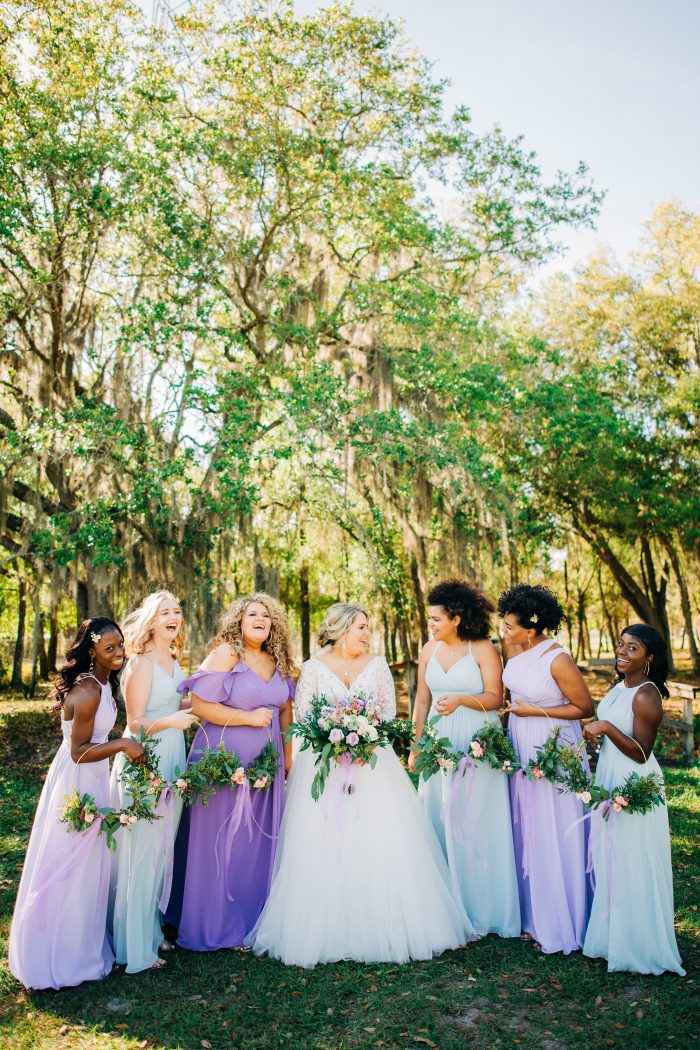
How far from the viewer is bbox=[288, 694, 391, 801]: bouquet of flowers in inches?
177

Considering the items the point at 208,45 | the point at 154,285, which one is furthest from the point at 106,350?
the point at 208,45

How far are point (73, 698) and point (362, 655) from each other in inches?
69.7

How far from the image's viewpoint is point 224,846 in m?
4.85

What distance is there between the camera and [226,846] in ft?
15.9

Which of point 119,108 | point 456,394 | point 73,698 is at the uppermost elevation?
point 119,108

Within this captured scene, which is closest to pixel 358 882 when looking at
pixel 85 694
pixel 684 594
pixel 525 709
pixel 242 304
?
pixel 525 709

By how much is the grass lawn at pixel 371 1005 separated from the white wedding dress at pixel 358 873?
106mm

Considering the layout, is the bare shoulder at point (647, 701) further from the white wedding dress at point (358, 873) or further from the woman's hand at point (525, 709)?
the white wedding dress at point (358, 873)

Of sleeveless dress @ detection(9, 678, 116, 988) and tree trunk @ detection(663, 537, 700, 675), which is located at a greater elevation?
tree trunk @ detection(663, 537, 700, 675)

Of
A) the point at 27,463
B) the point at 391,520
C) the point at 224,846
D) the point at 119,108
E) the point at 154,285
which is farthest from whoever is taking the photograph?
the point at 391,520

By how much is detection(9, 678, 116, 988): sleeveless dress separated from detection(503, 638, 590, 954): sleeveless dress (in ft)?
8.40

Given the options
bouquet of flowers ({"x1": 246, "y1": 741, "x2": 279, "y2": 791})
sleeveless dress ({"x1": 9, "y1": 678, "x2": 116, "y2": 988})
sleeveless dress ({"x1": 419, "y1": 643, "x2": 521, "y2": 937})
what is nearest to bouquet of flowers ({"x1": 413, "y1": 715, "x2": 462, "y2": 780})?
sleeveless dress ({"x1": 419, "y1": 643, "x2": 521, "y2": 937})

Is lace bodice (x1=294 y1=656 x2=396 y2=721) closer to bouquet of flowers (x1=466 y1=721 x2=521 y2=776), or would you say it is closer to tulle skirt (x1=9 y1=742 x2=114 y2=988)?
bouquet of flowers (x1=466 y1=721 x2=521 y2=776)

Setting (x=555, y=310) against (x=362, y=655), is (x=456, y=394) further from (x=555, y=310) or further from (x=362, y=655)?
(x=555, y=310)
